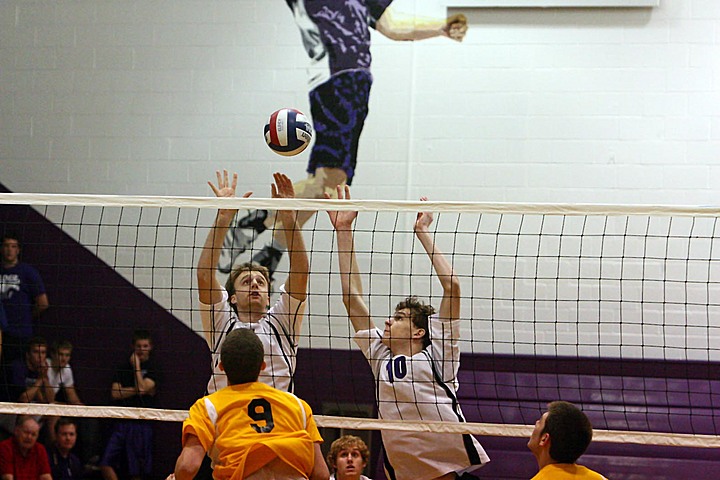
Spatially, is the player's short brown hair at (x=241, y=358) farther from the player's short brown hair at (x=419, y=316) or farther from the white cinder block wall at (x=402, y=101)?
the white cinder block wall at (x=402, y=101)

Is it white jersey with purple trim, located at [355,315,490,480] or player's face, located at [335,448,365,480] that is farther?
player's face, located at [335,448,365,480]

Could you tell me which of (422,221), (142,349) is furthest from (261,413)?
(142,349)

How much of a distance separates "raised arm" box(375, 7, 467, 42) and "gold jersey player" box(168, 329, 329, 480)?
488cm

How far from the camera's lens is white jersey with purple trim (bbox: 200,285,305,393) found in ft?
17.8

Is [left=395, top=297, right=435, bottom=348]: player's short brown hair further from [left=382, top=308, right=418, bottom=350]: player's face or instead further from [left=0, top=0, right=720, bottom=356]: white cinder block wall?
[left=0, top=0, right=720, bottom=356]: white cinder block wall

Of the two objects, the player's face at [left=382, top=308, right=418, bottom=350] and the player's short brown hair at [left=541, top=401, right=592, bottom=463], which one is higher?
the player's face at [left=382, top=308, right=418, bottom=350]

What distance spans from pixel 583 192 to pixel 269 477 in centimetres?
501

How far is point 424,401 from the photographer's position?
5438mm

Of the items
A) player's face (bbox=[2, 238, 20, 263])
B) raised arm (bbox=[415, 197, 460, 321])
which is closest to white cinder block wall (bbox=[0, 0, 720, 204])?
player's face (bbox=[2, 238, 20, 263])

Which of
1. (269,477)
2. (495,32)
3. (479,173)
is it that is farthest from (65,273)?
(269,477)

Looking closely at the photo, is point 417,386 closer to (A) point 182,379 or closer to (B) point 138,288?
(A) point 182,379

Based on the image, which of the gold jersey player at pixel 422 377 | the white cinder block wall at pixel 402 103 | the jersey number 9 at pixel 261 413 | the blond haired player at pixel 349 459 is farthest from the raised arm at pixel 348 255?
the white cinder block wall at pixel 402 103

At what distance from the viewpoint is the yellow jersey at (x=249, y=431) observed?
3.94m

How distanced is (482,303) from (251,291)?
3.21 meters
